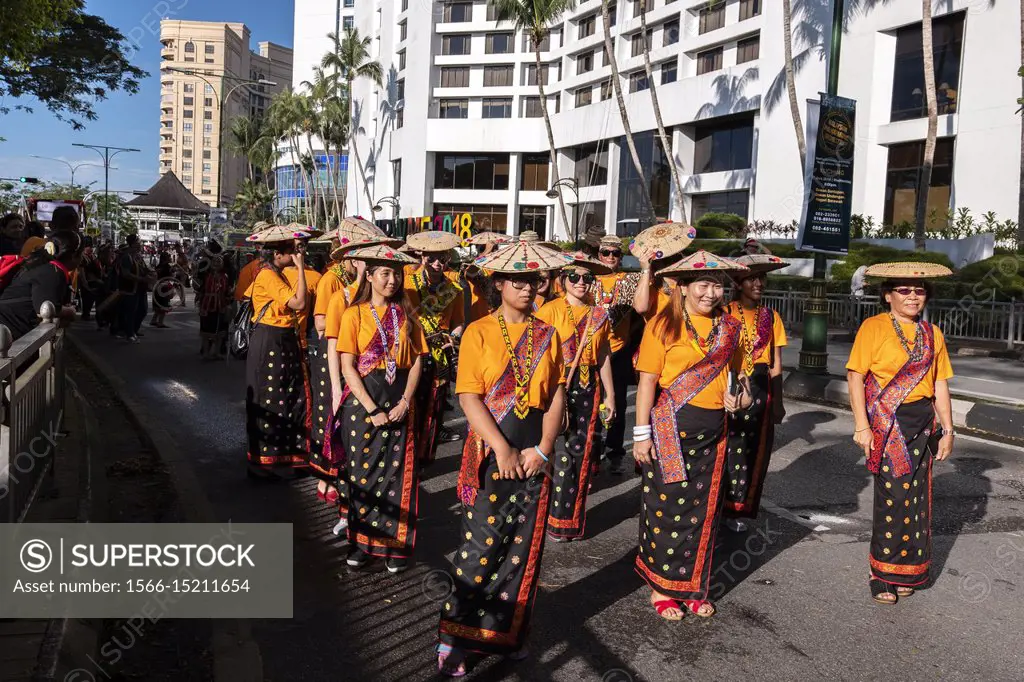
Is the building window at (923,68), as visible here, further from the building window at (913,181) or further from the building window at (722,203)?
the building window at (722,203)

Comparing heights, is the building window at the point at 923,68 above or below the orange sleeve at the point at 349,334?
above

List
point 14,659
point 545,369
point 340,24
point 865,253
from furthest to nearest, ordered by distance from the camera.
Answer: point 340,24 → point 865,253 → point 545,369 → point 14,659

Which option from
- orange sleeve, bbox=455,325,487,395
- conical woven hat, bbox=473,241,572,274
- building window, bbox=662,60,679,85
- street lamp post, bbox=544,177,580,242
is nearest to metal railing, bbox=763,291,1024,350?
conical woven hat, bbox=473,241,572,274

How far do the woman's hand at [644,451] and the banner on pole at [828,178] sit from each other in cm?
890

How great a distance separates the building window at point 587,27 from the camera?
171 feet

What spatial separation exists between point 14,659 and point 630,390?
34.5 ft

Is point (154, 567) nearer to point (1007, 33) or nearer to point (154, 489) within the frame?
point (154, 489)

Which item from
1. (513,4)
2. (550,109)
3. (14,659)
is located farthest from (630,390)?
(550,109)

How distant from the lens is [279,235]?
6.74 metres

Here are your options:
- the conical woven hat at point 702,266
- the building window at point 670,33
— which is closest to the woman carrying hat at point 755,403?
the conical woven hat at point 702,266

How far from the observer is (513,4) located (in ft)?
126

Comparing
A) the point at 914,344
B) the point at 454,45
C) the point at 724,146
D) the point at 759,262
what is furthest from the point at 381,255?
the point at 454,45

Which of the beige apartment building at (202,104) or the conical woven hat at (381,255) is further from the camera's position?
the beige apartment building at (202,104)

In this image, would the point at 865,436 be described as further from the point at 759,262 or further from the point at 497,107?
the point at 497,107
